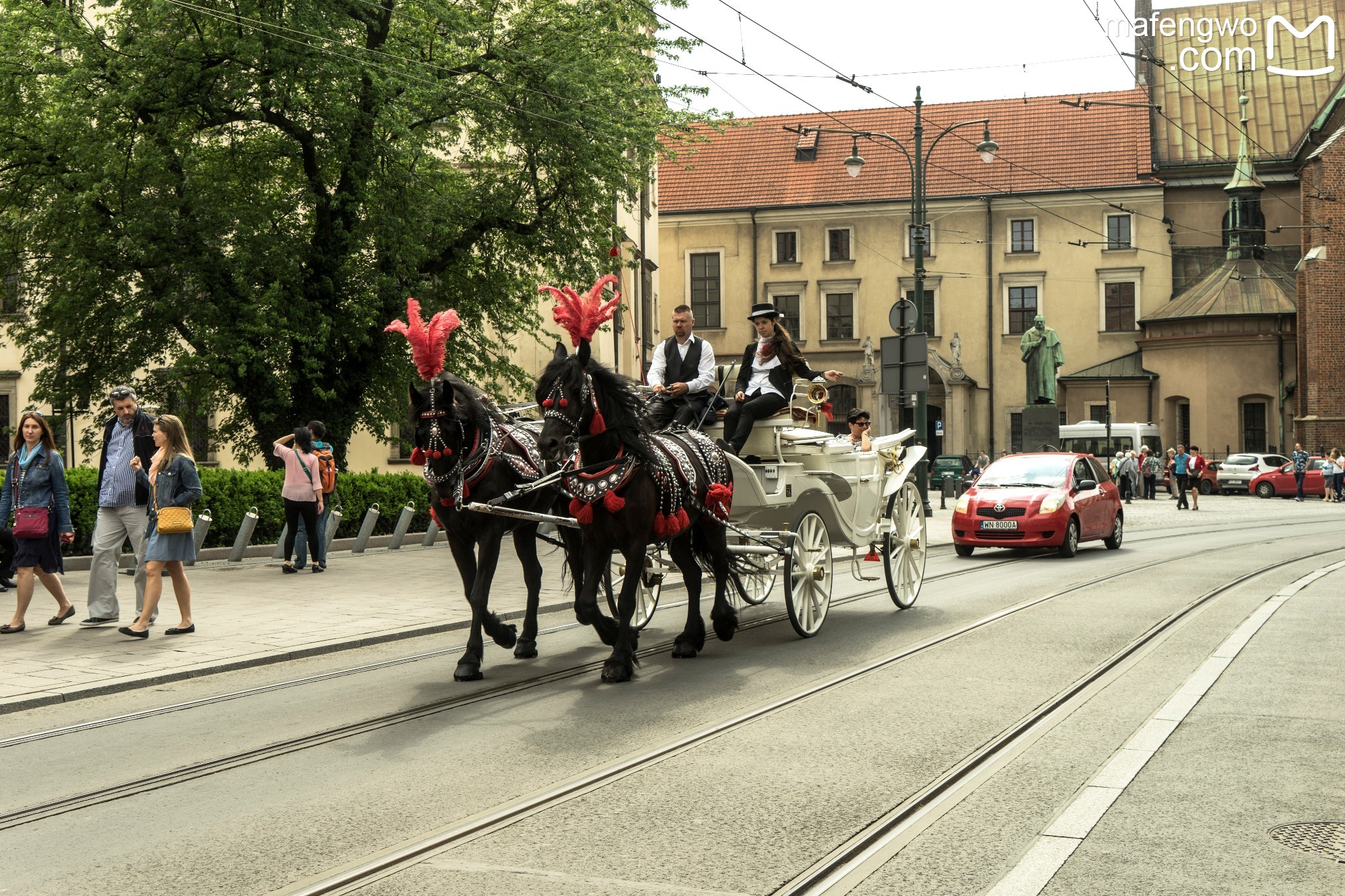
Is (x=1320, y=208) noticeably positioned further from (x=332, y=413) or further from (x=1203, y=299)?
(x=332, y=413)

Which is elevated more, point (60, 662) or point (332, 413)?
point (332, 413)

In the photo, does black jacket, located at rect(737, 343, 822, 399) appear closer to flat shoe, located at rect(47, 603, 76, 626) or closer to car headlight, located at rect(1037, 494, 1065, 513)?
flat shoe, located at rect(47, 603, 76, 626)

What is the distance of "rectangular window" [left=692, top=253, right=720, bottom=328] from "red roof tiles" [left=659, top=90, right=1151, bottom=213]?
2.31 meters

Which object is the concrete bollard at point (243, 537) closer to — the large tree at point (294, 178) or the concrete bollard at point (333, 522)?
the concrete bollard at point (333, 522)

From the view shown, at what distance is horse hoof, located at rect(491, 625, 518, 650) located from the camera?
9.40 metres

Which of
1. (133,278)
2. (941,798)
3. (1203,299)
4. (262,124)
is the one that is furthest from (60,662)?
(1203,299)

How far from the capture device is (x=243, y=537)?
18109 mm

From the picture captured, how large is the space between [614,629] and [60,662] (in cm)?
396

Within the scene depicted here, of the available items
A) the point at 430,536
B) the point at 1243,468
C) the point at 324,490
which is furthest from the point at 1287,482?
the point at 324,490

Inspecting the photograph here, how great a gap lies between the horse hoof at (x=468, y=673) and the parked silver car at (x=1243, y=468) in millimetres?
44055

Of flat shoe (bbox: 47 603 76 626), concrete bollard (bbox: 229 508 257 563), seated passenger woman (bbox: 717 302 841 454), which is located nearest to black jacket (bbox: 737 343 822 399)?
seated passenger woman (bbox: 717 302 841 454)

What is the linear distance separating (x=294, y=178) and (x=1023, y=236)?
4284 centimetres

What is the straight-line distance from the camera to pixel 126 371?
79.5ft

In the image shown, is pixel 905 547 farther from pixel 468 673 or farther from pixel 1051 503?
pixel 1051 503
